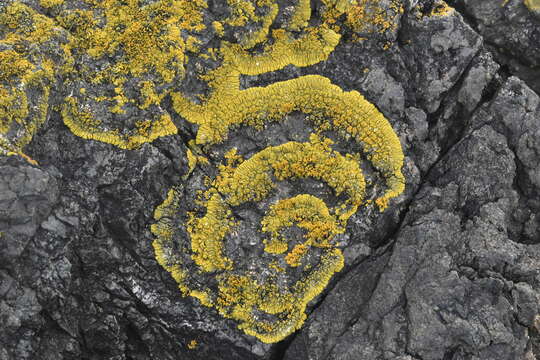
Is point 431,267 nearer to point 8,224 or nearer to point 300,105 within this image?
point 300,105

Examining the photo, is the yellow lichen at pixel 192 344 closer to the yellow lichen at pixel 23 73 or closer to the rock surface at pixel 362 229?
the rock surface at pixel 362 229

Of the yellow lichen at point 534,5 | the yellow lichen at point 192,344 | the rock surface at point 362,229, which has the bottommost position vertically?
the yellow lichen at point 192,344

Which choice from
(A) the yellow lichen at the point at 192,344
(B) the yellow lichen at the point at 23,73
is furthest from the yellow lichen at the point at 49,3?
(A) the yellow lichen at the point at 192,344

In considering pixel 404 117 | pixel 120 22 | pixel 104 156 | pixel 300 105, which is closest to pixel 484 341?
pixel 404 117

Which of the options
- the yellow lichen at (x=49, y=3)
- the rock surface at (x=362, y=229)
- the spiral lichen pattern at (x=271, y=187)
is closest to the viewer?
the rock surface at (x=362, y=229)

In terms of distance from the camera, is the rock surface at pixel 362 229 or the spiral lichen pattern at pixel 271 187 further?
→ the spiral lichen pattern at pixel 271 187

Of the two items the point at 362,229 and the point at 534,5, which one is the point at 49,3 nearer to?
the point at 362,229
